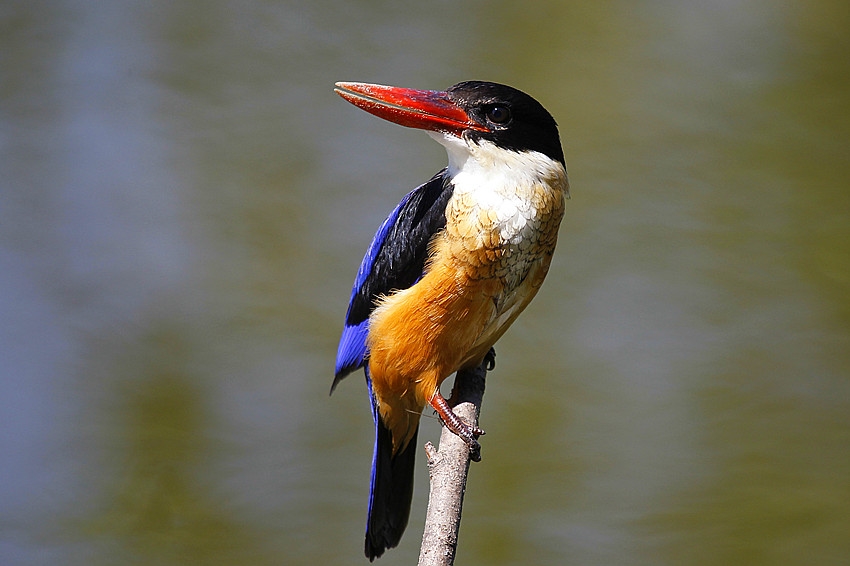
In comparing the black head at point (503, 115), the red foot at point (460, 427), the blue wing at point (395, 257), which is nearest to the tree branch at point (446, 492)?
the red foot at point (460, 427)

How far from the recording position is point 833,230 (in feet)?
17.4

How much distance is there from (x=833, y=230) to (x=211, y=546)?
134 inches

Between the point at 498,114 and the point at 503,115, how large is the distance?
0.01 metres

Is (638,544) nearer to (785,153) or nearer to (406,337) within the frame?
(785,153)

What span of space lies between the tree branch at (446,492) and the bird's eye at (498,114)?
74 cm

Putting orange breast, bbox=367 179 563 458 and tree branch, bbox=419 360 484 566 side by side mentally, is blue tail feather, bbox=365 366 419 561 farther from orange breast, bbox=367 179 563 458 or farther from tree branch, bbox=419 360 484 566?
tree branch, bbox=419 360 484 566

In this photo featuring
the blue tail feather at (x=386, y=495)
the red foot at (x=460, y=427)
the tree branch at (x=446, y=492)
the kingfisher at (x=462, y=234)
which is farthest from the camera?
the blue tail feather at (x=386, y=495)

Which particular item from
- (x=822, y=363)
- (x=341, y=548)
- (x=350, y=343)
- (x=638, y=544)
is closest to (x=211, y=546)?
(x=341, y=548)

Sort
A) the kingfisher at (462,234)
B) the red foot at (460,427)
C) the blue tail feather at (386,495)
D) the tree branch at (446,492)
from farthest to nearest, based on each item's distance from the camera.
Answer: the blue tail feather at (386,495), the kingfisher at (462,234), the red foot at (460,427), the tree branch at (446,492)

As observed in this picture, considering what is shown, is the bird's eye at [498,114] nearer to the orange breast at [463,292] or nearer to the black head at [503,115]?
the black head at [503,115]

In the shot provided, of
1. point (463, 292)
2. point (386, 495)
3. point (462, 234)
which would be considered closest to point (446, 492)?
point (463, 292)

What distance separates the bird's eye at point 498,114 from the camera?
2.71 metres

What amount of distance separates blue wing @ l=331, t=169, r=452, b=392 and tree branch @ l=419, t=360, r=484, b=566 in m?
0.37

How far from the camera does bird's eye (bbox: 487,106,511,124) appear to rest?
271 cm
